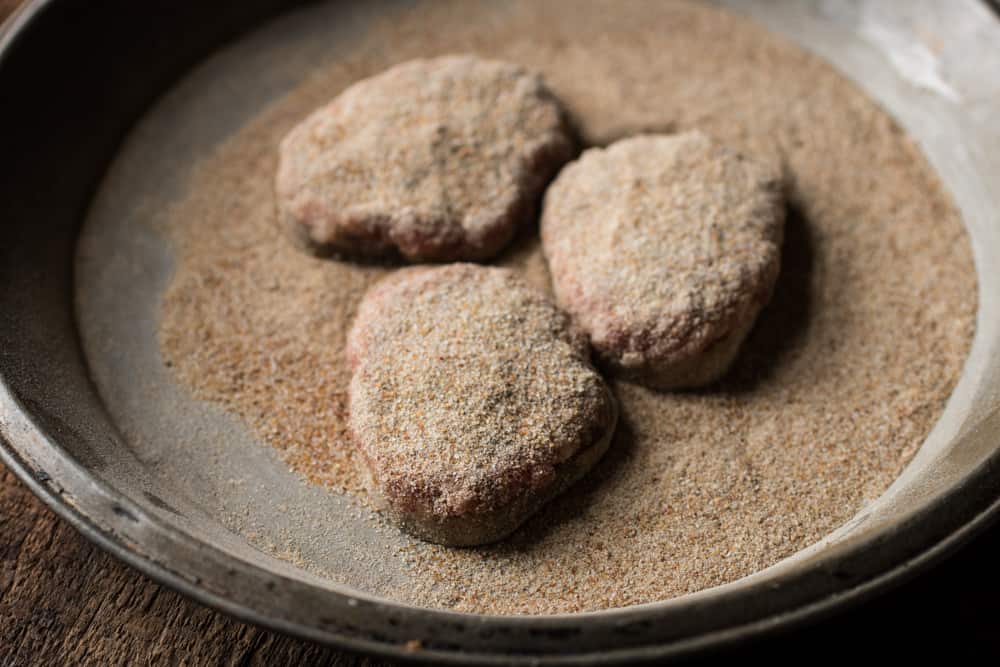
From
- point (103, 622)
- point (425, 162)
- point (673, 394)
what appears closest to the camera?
point (103, 622)

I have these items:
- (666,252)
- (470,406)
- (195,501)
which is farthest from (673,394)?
(195,501)

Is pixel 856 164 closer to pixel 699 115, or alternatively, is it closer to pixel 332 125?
pixel 699 115

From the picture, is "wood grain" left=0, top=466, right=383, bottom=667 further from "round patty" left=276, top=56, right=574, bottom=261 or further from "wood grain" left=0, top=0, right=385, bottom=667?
"round patty" left=276, top=56, right=574, bottom=261

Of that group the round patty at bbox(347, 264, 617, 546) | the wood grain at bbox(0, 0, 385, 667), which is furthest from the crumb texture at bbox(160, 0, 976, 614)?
the wood grain at bbox(0, 0, 385, 667)

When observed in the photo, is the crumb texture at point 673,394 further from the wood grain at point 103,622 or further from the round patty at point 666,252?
the wood grain at point 103,622

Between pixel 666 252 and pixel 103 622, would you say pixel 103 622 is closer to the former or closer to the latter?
pixel 103 622

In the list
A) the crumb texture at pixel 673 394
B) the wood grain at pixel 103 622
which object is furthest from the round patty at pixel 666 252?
the wood grain at pixel 103 622

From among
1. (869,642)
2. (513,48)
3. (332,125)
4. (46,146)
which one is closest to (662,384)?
(869,642)
